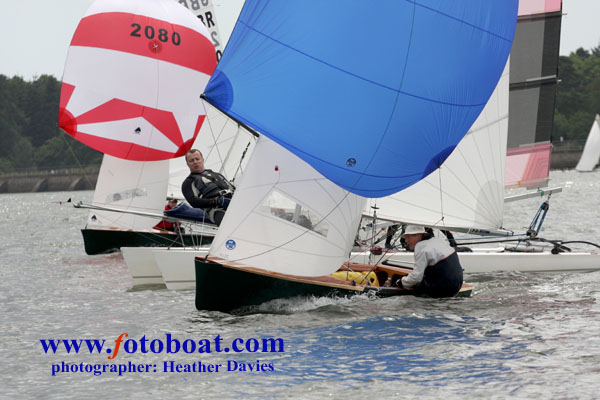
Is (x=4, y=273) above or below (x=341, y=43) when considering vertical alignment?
below

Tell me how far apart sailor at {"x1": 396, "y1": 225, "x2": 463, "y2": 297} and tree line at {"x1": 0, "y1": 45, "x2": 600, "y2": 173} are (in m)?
89.8

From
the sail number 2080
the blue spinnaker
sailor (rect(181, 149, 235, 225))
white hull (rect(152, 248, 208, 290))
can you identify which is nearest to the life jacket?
sailor (rect(181, 149, 235, 225))

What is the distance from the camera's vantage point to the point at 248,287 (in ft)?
28.6

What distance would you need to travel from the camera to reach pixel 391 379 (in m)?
6.40

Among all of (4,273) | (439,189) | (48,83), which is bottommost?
(4,273)

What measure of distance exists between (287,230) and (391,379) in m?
2.76

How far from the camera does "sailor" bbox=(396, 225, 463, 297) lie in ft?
29.2

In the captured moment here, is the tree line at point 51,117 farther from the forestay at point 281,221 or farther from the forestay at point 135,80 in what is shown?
the forestay at point 281,221

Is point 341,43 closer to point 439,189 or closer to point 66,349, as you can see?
Answer: point 439,189

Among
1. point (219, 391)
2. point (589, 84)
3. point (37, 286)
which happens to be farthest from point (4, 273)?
point (589, 84)

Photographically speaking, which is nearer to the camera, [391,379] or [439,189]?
[391,379]

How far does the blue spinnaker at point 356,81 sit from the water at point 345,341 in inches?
61.8

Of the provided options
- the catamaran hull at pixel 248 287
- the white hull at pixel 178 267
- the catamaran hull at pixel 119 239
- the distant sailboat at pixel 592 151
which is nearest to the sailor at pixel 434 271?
the catamaran hull at pixel 248 287

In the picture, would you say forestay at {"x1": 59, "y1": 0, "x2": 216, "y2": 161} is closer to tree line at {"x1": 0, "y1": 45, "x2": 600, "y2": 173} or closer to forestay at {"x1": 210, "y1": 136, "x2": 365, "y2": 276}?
forestay at {"x1": 210, "y1": 136, "x2": 365, "y2": 276}
